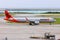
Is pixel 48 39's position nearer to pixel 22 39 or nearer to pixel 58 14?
pixel 22 39

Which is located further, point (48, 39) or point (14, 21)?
point (14, 21)

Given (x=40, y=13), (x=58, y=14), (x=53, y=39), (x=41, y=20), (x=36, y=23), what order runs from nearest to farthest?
(x=53, y=39) → (x=36, y=23) → (x=41, y=20) → (x=58, y=14) → (x=40, y=13)

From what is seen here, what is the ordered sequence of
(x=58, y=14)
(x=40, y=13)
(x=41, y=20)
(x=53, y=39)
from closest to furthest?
(x=53, y=39) < (x=41, y=20) < (x=58, y=14) < (x=40, y=13)

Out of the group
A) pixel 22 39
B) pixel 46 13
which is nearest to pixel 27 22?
pixel 46 13

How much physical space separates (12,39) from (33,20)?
988cm

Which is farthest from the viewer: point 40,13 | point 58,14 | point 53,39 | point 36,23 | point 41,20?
point 40,13

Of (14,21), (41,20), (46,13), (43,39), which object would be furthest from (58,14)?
(43,39)

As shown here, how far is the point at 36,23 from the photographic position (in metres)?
16.5

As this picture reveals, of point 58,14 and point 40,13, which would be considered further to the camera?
point 40,13

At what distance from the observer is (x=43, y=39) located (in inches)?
279

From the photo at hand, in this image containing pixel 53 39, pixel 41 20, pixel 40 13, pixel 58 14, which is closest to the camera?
pixel 53 39

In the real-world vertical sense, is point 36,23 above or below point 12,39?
below

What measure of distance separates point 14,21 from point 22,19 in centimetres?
72

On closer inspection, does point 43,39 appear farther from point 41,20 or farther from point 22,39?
point 41,20
